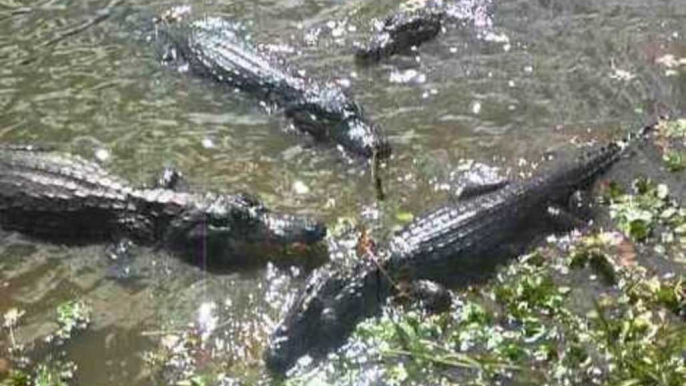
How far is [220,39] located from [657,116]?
3874 mm

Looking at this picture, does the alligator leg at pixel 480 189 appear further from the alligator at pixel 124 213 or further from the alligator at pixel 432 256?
the alligator at pixel 124 213

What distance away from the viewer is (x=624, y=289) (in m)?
6.66

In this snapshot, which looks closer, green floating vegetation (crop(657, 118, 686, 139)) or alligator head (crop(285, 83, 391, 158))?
green floating vegetation (crop(657, 118, 686, 139))

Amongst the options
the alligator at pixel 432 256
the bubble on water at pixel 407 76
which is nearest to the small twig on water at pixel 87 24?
the bubble on water at pixel 407 76

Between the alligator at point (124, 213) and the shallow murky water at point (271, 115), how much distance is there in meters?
0.15

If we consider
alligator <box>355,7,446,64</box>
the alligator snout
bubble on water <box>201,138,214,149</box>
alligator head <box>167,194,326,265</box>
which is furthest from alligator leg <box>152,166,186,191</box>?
alligator <box>355,7,446,64</box>

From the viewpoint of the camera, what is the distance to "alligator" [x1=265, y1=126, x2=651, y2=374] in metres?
6.42

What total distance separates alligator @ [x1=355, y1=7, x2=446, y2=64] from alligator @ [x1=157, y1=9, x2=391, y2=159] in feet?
2.17

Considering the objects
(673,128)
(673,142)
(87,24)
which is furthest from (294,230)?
(87,24)

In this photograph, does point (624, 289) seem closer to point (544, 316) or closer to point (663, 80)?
point (544, 316)

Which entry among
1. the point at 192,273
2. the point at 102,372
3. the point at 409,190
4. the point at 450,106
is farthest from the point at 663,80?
the point at 102,372

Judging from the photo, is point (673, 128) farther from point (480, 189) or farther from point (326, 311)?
point (326, 311)

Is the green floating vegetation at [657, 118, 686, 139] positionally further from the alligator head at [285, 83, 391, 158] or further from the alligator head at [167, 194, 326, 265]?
the alligator head at [167, 194, 326, 265]

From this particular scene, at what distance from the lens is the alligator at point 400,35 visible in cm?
1005
